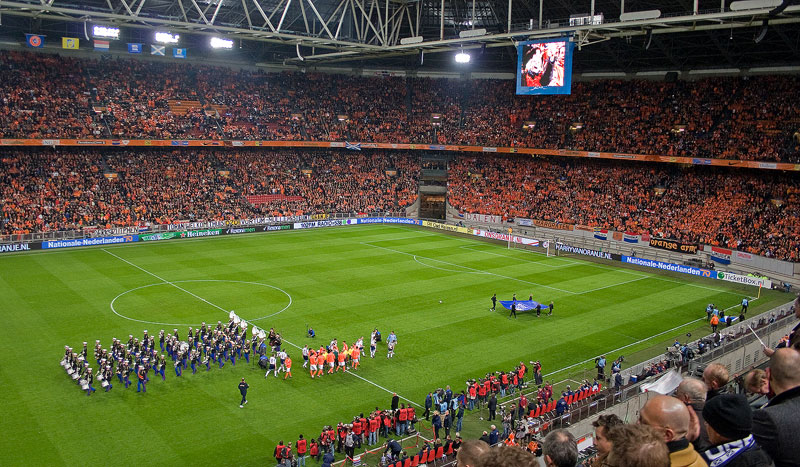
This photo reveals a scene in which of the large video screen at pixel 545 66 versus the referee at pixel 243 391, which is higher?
the large video screen at pixel 545 66

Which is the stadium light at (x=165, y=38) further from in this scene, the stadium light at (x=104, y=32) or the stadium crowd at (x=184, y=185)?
the stadium crowd at (x=184, y=185)

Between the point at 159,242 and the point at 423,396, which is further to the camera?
the point at 159,242

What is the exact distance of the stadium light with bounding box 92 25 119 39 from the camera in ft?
146

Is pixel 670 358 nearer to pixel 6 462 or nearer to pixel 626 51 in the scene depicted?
pixel 6 462

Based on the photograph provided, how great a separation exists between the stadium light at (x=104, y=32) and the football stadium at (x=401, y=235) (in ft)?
0.48

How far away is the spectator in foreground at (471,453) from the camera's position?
15.5 ft

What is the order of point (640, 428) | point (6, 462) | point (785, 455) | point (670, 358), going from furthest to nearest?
point (670, 358)
point (6, 462)
point (785, 455)
point (640, 428)

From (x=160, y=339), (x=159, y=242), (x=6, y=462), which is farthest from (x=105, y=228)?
(x=6, y=462)

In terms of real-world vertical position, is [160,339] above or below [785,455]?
below

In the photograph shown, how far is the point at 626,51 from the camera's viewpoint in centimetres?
5669

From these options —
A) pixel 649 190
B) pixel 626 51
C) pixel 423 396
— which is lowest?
pixel 423 396

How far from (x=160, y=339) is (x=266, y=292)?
10.1 meters

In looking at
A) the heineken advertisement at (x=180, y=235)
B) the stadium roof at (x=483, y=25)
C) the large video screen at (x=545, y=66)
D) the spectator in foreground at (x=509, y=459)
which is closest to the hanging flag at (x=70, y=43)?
the stadium roof at (x=483, y=25)

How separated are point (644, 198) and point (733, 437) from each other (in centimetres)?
5246
